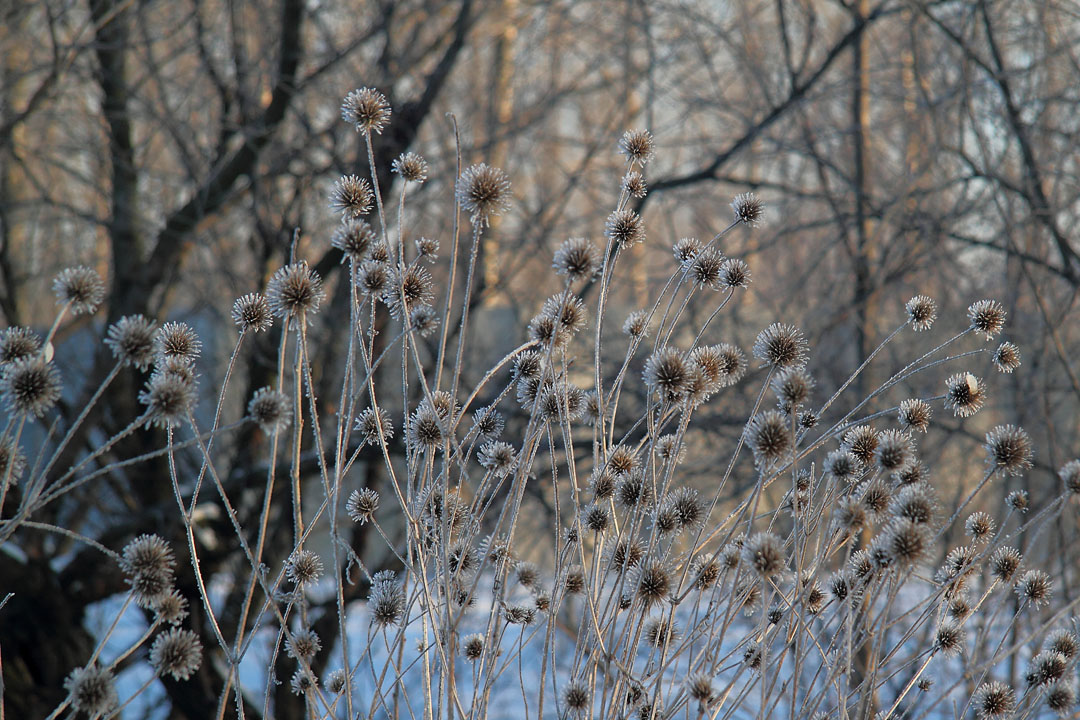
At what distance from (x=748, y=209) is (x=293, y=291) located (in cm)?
78

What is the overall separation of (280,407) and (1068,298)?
11.7 ft

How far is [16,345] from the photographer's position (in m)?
1.30

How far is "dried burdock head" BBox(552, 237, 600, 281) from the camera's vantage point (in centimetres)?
132

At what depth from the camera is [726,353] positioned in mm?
1562

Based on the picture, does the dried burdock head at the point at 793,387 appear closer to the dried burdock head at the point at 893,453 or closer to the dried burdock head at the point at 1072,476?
the dried burdock head at the point at 893,453

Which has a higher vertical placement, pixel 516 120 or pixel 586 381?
pixel 516 120

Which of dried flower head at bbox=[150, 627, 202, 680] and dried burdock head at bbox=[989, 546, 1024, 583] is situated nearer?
dried flower head at bbox=[150, 627, 202, 680]

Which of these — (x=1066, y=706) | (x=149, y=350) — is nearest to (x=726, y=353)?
(x=1066, y=706)

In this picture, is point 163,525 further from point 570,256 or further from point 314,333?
point 570,256

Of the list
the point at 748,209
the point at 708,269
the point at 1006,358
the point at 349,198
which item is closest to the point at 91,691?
the point at 349,198

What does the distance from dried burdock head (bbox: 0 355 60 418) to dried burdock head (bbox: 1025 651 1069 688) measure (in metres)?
1.40

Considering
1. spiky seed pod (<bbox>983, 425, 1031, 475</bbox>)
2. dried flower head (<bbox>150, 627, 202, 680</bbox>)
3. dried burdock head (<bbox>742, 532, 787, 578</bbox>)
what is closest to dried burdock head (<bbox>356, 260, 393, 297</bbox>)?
dried flower head (<bbox>150, 627, 202, 680</bbox>)

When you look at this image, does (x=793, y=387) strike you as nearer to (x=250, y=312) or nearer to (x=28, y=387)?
(x=250, y=312)

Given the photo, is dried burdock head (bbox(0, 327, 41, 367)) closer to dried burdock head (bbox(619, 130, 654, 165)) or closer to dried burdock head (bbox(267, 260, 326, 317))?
dried burdock head (bbox(267, 260, 326, 317))
